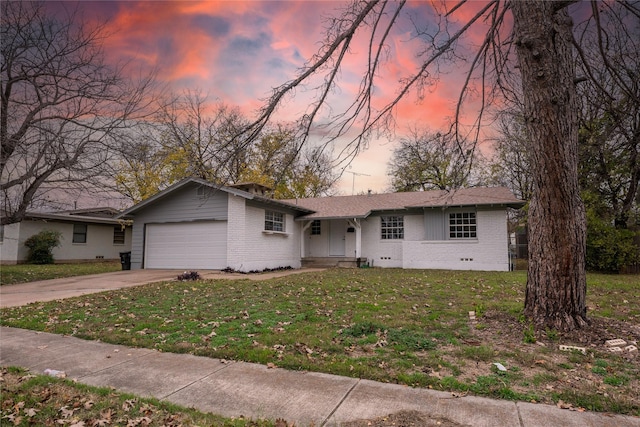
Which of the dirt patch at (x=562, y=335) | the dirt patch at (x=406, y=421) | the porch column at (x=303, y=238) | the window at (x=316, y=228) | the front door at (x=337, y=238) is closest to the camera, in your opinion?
the dirt patch at (x=406, y=421)

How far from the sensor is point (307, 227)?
2009 centimetres

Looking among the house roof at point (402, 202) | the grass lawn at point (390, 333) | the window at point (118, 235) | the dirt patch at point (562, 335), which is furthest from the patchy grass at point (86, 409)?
the window at point (118, 235)

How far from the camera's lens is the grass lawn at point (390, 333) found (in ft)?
12.6

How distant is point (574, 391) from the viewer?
140 inches

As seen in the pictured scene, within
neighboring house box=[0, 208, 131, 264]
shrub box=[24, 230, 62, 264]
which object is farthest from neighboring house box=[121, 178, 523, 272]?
shrub box=[24, 230, 62, 264]

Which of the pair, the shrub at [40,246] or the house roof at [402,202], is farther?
the shrub at [40,246]

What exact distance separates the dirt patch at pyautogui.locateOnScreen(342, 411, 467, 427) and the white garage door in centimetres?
1364

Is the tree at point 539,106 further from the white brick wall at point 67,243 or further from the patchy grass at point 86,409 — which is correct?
the white brick wall at point 67,243

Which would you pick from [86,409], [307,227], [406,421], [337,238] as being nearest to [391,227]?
[337,238]

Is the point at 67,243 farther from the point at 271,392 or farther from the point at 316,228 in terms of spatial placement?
the point at 271,392

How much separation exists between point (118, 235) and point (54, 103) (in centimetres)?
1827

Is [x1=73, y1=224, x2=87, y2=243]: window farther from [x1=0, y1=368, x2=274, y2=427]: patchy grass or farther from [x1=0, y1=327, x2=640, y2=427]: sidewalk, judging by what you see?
[x1=0, y1=368, x2=274, y2=427]: patchy grass

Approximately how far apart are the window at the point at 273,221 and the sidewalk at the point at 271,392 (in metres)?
12.4

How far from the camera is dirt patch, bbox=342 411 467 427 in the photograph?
2.91 metres
